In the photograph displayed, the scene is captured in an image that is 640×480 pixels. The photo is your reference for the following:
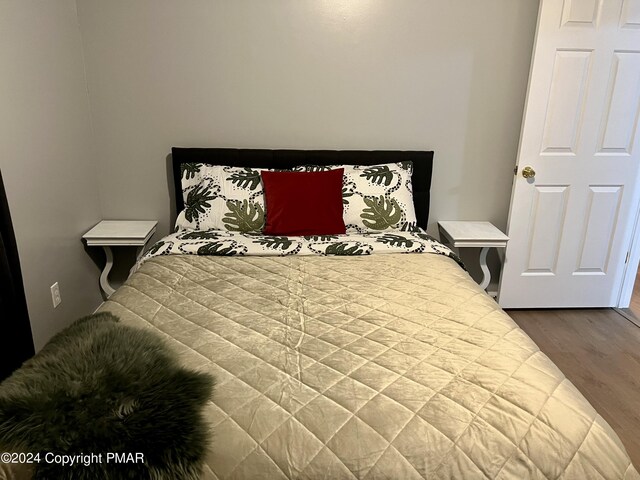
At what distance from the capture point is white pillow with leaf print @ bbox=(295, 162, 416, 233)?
8.38 ft

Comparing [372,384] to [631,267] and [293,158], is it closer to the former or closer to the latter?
[293,158]

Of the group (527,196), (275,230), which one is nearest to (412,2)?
(527,196)

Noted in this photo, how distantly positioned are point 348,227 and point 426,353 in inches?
49.0

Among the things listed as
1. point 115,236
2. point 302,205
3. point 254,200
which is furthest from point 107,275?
point 302,205

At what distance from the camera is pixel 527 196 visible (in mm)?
2818

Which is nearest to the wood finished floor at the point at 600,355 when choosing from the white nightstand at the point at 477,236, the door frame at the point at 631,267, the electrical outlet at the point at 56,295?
the door frame at the point at 631,267

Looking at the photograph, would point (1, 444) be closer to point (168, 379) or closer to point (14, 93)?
point (168, 379)

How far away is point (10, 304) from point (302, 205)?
1338 mm

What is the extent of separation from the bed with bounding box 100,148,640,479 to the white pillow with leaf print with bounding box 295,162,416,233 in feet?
1.25

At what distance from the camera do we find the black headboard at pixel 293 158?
8.95 ft

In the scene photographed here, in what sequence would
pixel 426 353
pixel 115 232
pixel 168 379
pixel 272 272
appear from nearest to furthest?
pixel 168 379, pixel 426 353, pixel 272 272, pixel 115 232

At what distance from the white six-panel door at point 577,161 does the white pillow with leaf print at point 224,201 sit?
1531mm

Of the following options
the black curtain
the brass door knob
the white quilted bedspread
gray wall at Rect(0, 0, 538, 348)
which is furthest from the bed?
the brass door knob

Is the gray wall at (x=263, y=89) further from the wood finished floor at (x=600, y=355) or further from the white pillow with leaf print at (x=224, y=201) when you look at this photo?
the wood finished floor at (x=600, y=355)
